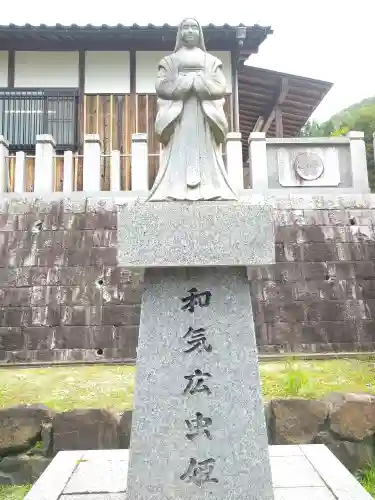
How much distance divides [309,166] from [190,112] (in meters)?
6.07

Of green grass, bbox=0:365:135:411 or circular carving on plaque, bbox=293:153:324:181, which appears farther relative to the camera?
circular carving on plaque, bbox=293:153:324:181

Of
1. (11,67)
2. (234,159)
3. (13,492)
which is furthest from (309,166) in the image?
(11,67)

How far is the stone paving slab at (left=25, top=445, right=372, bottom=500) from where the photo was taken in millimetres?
3082

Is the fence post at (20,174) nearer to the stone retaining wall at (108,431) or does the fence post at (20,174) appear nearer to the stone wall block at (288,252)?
the stone wall block at (288,252)

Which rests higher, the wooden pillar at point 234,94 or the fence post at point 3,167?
the wooden pillar at point 234,94

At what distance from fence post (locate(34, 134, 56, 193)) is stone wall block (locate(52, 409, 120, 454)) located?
5.45m

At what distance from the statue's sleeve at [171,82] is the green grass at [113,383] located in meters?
A: 2.99

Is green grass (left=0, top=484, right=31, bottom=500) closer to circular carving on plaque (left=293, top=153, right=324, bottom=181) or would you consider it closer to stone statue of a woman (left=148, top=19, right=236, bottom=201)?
stone statue of a woman (left=148, top=19, right=236, bottom=201)

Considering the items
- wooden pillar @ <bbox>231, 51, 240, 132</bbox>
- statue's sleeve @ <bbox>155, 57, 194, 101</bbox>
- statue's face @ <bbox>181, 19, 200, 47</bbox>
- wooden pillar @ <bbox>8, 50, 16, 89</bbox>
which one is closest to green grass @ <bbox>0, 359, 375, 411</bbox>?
statue's sleeve @ <bbox>155, 57, 194, 101</bbox>

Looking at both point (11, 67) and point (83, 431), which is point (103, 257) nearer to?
point (83, 431)

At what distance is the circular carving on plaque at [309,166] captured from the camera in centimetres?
885

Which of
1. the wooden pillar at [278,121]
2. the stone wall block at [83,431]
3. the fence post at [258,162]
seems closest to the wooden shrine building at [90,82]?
the wooden pillar at [278,121]

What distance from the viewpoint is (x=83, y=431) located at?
4.38 m

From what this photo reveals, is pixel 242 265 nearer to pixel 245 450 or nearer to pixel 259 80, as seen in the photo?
pixel 245 450
